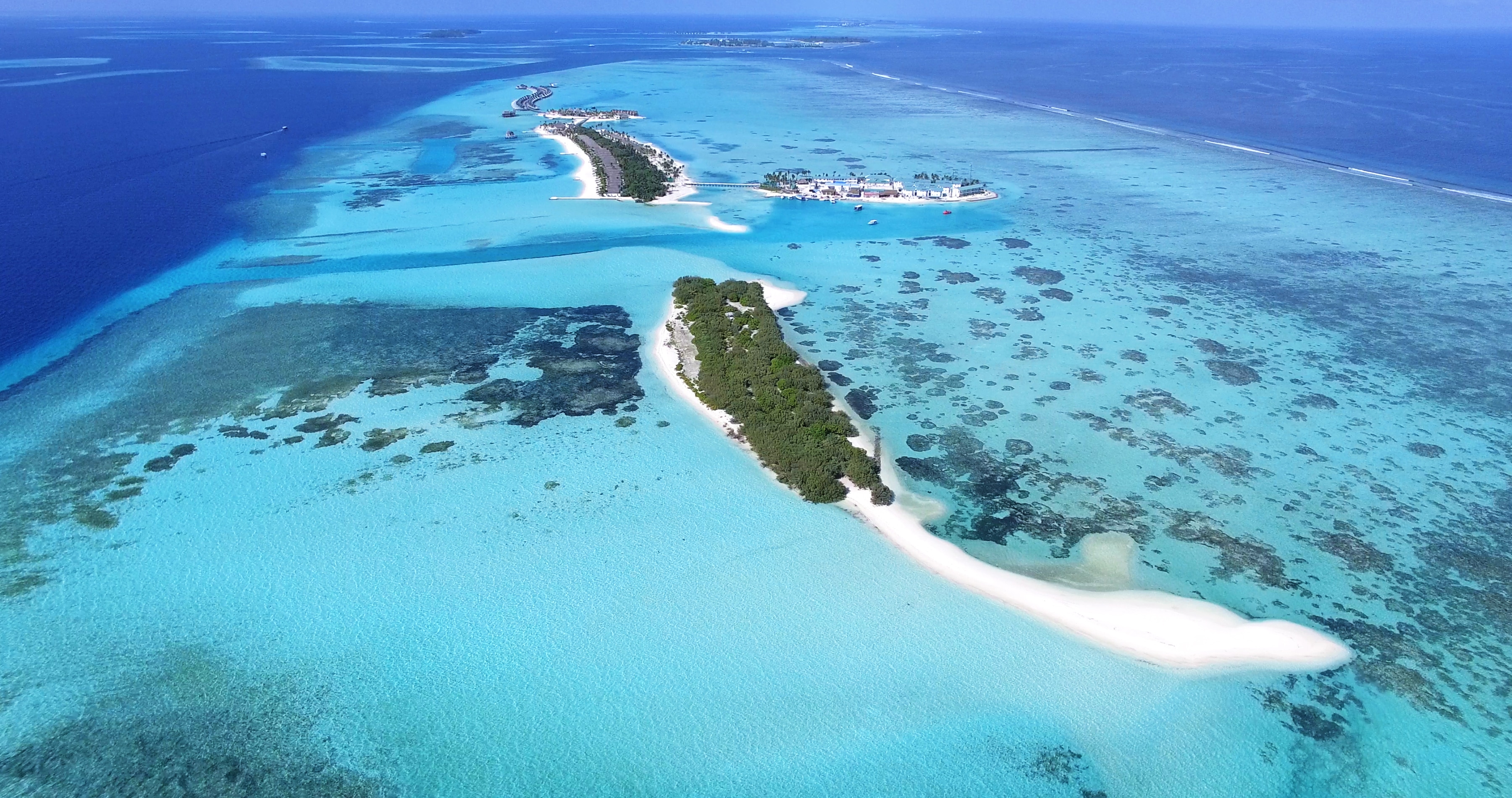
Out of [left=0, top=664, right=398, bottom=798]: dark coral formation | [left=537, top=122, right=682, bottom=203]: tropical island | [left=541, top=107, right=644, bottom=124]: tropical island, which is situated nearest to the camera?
[left=0, top=664, right=398, bottom=798]: dark coral formation

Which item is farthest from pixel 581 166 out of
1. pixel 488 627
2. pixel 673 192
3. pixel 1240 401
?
pixel 488 627

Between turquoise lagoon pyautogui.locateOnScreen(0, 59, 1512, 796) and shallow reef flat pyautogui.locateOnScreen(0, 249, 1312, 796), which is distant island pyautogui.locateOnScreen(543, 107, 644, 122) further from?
shallow reef flat pyautogui.locateOnScreen(0, 249, 1312, 796)

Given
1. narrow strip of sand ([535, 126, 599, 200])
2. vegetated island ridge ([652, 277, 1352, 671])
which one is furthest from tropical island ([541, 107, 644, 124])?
vegetated island ridge ([652, 277, 1352, 671])

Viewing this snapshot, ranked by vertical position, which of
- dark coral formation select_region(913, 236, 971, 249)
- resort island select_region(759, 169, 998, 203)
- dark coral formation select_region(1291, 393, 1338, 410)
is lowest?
dark coral formation select_region(1291, 393, 1338, 410)

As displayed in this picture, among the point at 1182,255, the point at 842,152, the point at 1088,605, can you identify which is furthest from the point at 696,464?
the point at 842,152

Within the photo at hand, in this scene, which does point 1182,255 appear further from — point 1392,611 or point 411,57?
point 411,57

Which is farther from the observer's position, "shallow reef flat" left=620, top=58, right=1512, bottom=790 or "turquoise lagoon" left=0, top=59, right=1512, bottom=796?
"shallow reef flat" left=620, top=58, right=1512, bottom=790

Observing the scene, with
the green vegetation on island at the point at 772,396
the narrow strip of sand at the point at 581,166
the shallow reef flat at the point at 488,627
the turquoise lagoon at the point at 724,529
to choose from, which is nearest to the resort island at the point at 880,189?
the turquoise lagoon at the point at 724,529

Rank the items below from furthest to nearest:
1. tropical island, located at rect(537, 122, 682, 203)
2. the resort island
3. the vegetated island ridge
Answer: tropical island, located at rect(537, 122, 682, 203)
the resort island
the vegetated island ridge
